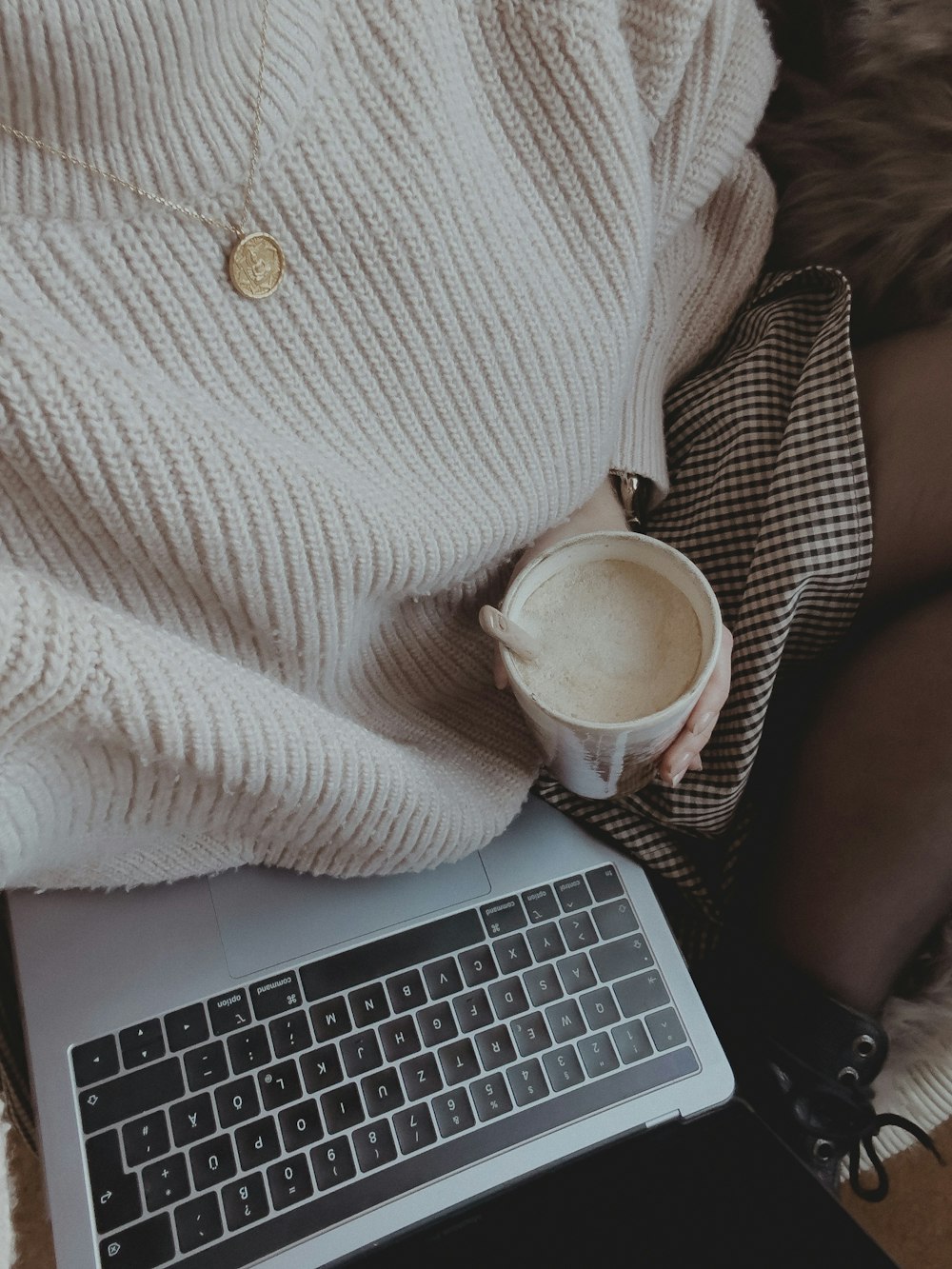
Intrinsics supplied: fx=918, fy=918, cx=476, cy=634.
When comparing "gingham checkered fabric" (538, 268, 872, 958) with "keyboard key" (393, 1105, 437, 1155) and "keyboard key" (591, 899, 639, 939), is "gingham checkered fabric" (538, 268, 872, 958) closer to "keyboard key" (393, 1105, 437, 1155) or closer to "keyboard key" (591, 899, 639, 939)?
"keyboard key" (591, 899, 639, 939)

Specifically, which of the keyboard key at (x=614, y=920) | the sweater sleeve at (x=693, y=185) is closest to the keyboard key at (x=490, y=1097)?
the keyboard key at (x=614, y=920)

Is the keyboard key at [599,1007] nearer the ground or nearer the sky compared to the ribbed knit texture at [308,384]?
nearer the ground

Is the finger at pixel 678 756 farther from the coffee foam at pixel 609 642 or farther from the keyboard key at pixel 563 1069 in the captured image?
the keyboard key at pixel 563 1069

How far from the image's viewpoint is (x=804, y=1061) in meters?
0.57

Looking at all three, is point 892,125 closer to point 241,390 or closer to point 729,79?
point 729,79

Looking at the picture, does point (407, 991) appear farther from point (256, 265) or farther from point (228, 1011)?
point (256, 265)

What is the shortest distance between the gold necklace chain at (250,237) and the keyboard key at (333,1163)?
0.44 meters

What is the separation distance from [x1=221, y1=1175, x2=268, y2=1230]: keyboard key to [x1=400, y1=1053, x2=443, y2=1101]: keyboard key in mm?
90

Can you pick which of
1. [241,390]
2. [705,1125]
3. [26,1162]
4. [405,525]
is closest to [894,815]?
[705,1125]

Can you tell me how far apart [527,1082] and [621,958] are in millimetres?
91

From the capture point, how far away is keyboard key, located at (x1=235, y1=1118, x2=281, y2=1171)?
49 centimetres

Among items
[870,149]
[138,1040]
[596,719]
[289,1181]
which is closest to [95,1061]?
[138,1040]

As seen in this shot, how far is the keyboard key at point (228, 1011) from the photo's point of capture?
0.52 meters

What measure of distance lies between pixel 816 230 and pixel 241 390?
0.46m
